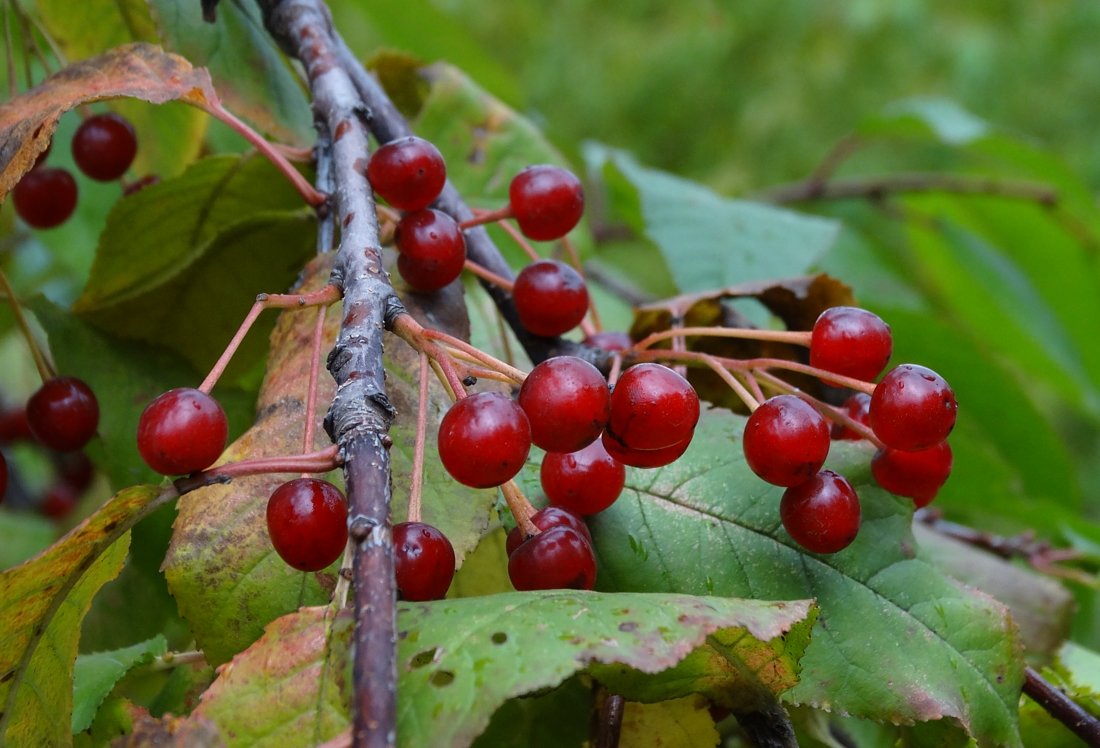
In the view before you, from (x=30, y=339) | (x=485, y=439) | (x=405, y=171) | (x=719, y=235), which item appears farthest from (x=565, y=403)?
(x=719, y=235)

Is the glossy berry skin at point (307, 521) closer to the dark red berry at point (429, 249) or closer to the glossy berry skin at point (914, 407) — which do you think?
the dark red berry at point (429, 249)

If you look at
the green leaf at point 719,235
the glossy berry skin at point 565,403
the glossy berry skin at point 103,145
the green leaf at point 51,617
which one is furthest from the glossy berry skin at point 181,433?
the green leaf at point 719,235

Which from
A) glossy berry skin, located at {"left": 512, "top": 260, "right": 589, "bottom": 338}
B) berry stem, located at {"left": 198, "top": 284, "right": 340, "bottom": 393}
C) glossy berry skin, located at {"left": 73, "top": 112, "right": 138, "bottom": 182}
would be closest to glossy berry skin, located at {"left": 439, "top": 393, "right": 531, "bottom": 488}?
berry stem, located at {"left": 198, "top": 284, "right": 340, "bottom": 393}

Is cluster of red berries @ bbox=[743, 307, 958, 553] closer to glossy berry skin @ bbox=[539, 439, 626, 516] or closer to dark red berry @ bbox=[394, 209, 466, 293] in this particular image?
glossy berry skin @ bbox=[539, 439, 626, 516]

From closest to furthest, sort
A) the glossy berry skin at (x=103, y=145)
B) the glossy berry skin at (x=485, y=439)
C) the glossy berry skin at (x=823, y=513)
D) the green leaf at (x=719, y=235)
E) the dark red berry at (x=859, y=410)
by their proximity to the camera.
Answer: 1. the glossy berry skin at (x=485, y=439)
2. the glossy berry skin at (x=823, y=513)
3. the dark red berry at (x=859, y=410)
4. the glossy berry skin at (x=103, y=145)
5. the green leaf at (x=719, y=235)

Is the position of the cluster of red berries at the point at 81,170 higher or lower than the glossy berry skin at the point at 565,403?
higher
